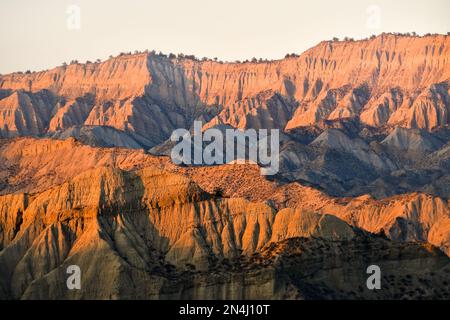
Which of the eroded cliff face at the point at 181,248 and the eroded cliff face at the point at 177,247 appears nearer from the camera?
the eroded cliff face at the point at 181,248

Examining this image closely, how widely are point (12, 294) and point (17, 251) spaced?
785 centimetres

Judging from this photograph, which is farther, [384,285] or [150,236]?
[150,236]

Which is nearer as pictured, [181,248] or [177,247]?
[181,248]

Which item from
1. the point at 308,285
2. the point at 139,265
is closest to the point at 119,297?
the point at 139,265

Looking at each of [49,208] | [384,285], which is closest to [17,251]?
[49,208]

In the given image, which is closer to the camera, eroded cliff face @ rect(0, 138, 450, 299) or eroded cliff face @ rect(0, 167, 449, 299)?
eroded cliff face @ rect(0, 138, 450, 299)

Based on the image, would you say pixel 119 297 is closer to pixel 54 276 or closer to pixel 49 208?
pixel 54 276

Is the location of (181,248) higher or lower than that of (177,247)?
lower
